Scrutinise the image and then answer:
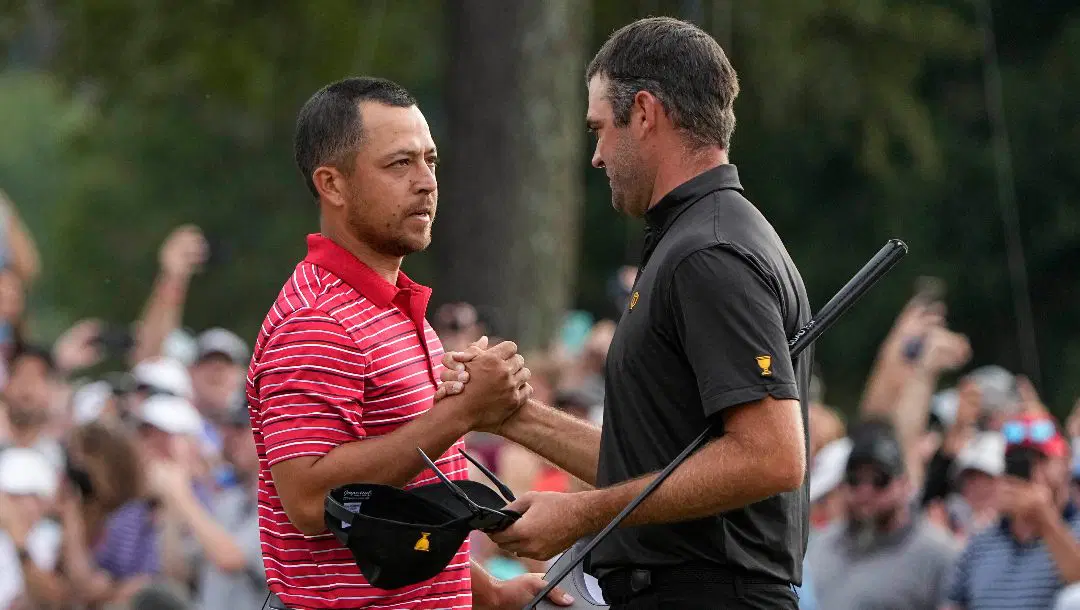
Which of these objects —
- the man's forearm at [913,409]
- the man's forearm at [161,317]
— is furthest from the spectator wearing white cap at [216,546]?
the man's forearm at [913,409]

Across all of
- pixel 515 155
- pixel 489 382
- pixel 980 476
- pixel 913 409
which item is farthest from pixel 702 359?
pixel 515 155

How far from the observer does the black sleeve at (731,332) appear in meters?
3.82

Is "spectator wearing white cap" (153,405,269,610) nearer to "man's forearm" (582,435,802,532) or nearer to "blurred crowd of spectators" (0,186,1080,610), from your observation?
"blurred crowd of spectators" (0,186,1080,610)

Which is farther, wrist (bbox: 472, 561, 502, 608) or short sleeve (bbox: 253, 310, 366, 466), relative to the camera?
wrist (bbox: 472, 561, 502, 608)

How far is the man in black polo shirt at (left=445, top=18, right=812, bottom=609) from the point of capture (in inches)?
151

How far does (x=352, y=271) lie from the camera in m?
4.24

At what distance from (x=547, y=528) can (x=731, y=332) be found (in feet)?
2.01

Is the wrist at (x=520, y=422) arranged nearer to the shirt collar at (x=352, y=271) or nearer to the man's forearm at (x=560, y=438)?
the man's forearm at (x=560, y=438)

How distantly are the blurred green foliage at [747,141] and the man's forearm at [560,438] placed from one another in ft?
24.4

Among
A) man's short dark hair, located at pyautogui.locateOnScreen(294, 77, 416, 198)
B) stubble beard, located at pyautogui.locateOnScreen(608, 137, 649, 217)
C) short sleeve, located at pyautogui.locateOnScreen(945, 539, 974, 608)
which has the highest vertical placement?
man's short dark hair, located at pyautogui.locateOnScreen(294, 77, 416, 198)

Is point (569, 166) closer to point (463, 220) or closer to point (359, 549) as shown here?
point (463, 220)

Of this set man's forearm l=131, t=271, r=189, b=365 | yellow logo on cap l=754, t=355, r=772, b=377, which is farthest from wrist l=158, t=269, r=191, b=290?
yellow logo on cap l=754, t=355, r=772, b=377

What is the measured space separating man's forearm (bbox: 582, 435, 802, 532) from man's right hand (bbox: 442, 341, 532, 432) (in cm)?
36

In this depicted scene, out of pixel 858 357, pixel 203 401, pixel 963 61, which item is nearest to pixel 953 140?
pixel 963 61
